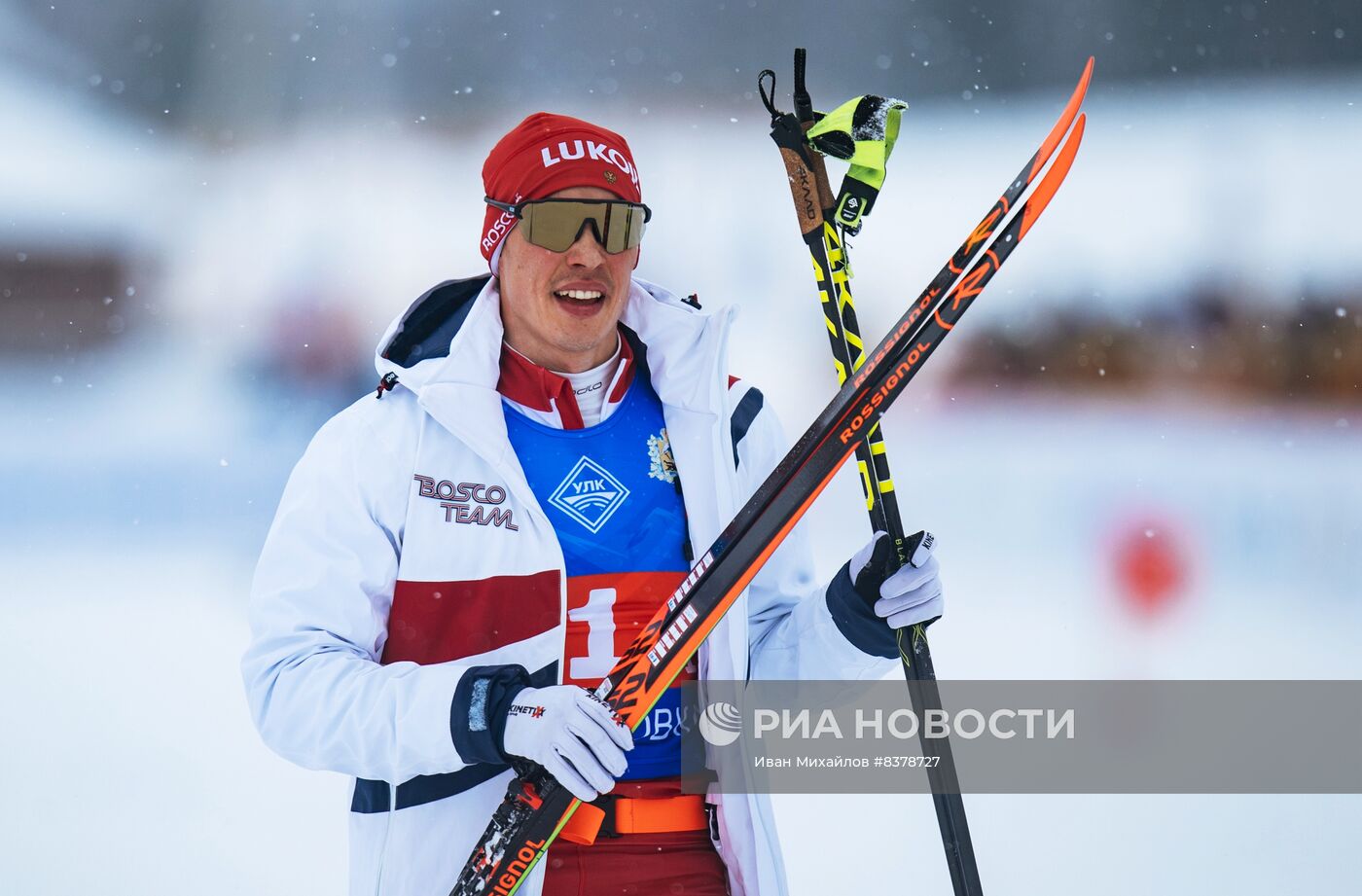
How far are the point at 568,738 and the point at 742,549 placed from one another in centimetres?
31

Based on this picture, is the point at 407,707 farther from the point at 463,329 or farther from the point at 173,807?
the point at 173,807

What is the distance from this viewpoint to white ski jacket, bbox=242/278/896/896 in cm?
133

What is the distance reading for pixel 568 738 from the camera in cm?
131

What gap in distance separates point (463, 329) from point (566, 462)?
223 millimetres

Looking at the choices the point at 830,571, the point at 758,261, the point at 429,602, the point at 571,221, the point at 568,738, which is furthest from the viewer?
the point at 758,261

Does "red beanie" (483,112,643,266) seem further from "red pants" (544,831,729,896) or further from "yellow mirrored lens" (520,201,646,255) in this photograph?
"red pants" (544,831,729,896)

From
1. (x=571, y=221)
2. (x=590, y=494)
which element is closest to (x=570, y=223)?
(x=571, y=221)

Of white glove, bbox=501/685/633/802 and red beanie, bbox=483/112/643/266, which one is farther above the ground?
red beanie, bbox=483/112/643/266

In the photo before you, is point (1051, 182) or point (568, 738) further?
point (1051, 182)

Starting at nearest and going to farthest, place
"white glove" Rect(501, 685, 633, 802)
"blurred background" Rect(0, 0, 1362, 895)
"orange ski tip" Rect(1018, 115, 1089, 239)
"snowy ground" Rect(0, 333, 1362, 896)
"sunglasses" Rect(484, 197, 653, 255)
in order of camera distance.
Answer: "white glove" Rect(501, 685, 633, 802) < "orange ski tip" Rect(1018, 115, 1089, 239) < "sunglasses" Rect(484, 197, 653, 255) < "snowy ground" Rect(0, 333, 1362, 896) < "blurred background" Rect(0, 0, 1362, 895)

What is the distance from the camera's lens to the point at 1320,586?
406 cm

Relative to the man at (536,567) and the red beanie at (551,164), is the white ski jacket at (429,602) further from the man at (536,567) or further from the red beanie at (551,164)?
the red beanie at (551,164)

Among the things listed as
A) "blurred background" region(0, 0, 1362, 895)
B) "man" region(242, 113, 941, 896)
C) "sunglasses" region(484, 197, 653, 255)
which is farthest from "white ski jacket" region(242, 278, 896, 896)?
"blurred background" region(0, 0, 1362, 895)

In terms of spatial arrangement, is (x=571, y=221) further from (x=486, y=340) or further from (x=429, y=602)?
(x=429, y=602)
